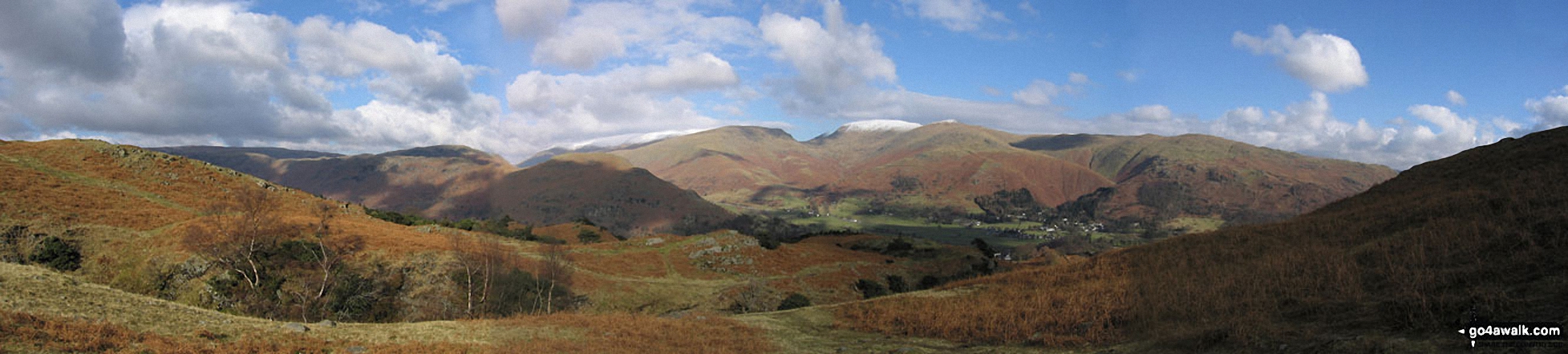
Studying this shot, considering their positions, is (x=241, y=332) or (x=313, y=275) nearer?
(x=241, y=332)

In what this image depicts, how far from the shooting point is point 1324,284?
12.4 meters

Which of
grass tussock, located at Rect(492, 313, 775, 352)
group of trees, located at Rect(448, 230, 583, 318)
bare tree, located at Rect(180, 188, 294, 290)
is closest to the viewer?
grass tussock, located at Rect(492, 313, 775, 352)

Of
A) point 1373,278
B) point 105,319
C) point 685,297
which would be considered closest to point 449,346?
point 105,319

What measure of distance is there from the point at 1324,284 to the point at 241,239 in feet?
161

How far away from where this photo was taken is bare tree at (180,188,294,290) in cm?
3353

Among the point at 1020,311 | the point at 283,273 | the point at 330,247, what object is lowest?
the point at 283,273

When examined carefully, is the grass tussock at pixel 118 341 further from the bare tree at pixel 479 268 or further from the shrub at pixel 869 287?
the shrub at pixel 869 287

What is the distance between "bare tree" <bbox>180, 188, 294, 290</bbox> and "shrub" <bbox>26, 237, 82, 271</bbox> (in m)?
4.38

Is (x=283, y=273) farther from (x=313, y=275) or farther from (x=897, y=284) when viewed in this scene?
(x=897, y=284)

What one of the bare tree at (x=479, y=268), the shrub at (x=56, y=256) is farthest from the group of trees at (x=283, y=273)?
the shrub at (x=56, y=256)

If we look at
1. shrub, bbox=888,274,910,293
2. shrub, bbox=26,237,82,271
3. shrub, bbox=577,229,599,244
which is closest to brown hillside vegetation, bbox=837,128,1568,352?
shrub, bbox=888,274,910,293

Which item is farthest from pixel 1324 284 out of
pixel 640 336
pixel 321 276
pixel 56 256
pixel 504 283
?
pixel 56 256

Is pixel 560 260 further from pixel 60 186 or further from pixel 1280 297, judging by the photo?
pixel 1280 297

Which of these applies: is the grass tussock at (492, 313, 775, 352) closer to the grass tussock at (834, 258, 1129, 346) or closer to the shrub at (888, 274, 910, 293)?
the grass tussock at (834, 258, 1129, 346)
